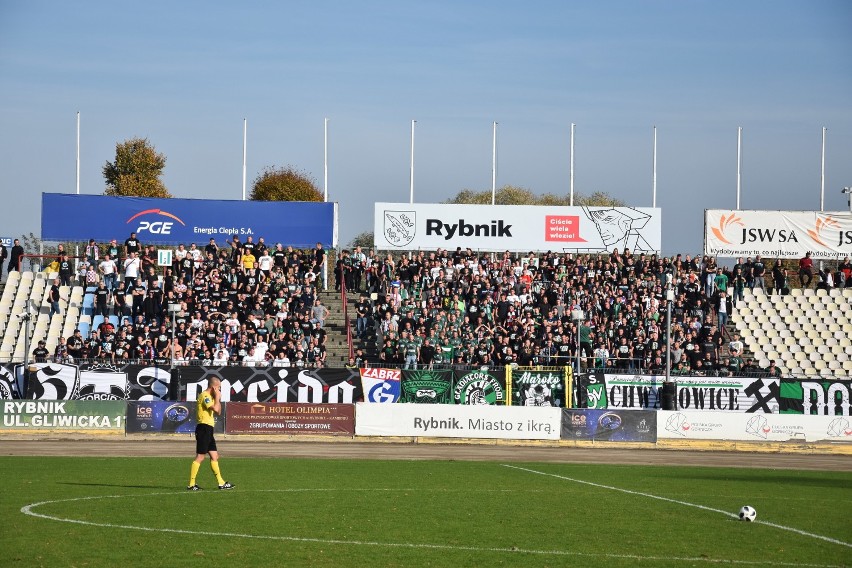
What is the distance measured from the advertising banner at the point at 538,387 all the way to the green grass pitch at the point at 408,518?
11.4 meters

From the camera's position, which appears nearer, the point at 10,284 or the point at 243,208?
the point at 10,284

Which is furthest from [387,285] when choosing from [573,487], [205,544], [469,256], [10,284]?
[205,544]

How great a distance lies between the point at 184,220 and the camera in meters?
51.6

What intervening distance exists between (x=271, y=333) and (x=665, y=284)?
1658cm

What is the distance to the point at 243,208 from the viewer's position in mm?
52000

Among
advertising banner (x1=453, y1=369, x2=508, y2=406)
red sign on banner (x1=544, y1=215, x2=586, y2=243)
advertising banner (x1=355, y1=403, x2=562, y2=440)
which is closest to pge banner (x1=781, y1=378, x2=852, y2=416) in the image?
advertising banner (x1=355, y1=403, x2=562, y2=440)

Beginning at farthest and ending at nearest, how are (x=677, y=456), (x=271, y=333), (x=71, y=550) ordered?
1. (x=271, y=333)
2. (x=677, y=456)
3. (x=71, y=550)

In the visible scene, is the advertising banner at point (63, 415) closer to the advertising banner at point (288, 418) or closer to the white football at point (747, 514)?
the advertising banner at point (288, 418)

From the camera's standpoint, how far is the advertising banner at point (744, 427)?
37.3m

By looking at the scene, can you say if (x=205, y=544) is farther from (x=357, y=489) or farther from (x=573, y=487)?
(x=573, y=487)

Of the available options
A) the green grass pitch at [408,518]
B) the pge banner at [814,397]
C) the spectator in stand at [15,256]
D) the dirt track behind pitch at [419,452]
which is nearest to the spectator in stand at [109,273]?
the spectator in stand at [15,256]

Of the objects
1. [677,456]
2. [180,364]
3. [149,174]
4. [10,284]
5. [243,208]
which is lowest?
[677,456]

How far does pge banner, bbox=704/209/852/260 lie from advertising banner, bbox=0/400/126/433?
29107 millimetres

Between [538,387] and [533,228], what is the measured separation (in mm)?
14864
